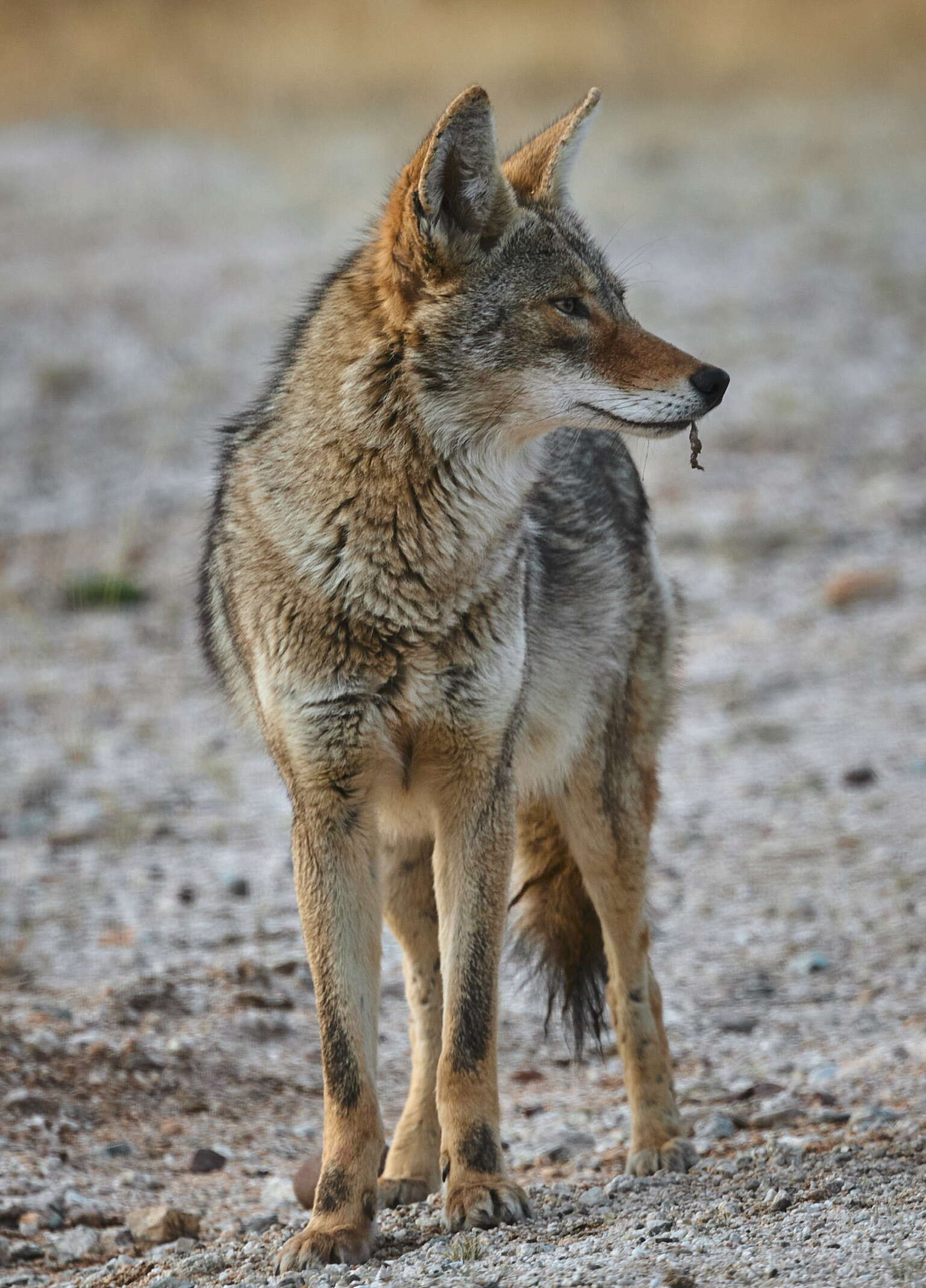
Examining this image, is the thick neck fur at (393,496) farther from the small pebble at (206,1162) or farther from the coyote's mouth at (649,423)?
the small pebble at (206,1162)

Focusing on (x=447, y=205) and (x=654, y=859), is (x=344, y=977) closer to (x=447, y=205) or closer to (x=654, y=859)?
(x=447, y=205)

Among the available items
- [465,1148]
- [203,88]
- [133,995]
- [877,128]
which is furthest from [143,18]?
[465,1148]

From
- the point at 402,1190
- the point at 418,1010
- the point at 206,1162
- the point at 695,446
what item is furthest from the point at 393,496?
the point at 206,1162

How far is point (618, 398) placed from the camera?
370cm

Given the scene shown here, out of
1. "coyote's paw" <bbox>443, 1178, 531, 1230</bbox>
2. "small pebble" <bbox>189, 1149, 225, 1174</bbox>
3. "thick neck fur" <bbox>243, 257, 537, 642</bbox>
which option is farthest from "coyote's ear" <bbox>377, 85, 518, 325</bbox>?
"small pebble" <bbox>189, 1149, 225, 1174</bbox>

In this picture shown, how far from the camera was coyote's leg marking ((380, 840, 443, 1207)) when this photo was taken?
430 centimetres

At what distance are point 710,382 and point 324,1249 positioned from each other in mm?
2235

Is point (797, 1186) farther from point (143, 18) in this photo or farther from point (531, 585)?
point (143, 18)

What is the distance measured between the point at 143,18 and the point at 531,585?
26.2m

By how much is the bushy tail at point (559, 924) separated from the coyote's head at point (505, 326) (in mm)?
1456

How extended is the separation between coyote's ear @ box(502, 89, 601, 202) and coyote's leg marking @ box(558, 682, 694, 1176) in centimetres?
156

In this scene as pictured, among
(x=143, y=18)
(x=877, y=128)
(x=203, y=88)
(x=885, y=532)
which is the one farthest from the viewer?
(x=143, y=18)

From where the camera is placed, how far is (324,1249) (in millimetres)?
3422

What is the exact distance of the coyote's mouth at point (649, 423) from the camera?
12.2ft
